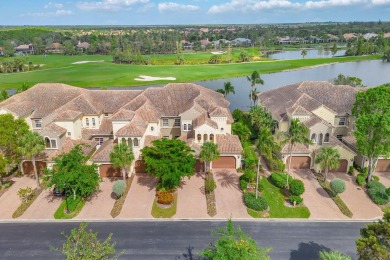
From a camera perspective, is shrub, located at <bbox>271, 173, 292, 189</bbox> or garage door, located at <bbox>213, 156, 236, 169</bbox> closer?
shrub, located at <bbox>271, 173, 292, 189</bbox>

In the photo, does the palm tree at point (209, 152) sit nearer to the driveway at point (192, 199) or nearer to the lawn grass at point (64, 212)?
the driveway at point (192, 199)

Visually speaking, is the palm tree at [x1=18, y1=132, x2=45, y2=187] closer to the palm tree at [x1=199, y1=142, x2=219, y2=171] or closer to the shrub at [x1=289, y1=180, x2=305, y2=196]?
the palm tree at [x1=199, y1=142, x2=219, y2=171]

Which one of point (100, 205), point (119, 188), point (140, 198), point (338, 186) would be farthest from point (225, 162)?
point (100, 205)

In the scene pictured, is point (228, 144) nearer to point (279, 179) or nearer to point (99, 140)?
point (279, 179)

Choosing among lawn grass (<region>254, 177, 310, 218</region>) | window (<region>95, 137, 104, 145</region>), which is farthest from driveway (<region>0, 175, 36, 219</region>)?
lawn grass (<region>254, 177, 310, 218</region>)

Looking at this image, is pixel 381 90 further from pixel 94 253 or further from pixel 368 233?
pixel 94 253

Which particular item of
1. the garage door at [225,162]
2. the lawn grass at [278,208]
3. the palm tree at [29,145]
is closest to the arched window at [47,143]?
the palm tree at [29,145]

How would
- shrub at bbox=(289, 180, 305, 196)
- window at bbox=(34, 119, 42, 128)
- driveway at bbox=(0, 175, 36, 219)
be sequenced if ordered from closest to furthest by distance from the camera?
1. driveway at bbox=(0, 175, 36, 219)
2. shrub at bbox=(289, 180, 305, 196)
3. window at bbox=(34, 119, 42, 128)
